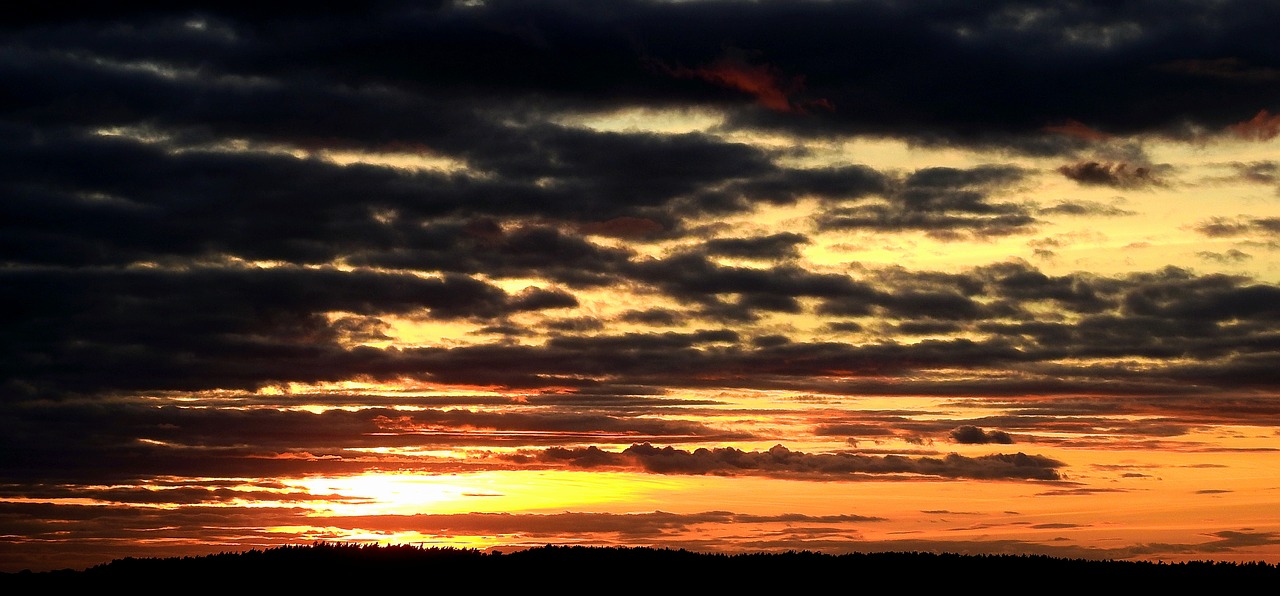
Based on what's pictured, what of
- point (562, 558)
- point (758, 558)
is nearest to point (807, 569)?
point (758, 558)

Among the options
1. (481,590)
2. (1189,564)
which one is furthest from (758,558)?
(1189,564)

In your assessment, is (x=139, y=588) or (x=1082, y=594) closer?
(x=1082, y=594)

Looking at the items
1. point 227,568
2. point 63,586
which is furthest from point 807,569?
point 63,586

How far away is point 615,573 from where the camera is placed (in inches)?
2375

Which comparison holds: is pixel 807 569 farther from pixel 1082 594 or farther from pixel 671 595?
pixel 1082 594

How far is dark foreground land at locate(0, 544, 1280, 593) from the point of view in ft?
190

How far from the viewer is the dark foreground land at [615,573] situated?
57.9 m

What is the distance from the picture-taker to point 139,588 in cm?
6134

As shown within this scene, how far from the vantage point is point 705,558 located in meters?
62.2

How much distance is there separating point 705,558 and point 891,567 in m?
8.27

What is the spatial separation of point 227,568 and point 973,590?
3288cm

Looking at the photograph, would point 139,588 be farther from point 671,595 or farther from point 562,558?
point 671,595

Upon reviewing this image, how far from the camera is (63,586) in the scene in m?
62.2

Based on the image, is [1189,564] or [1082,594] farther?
[1189,564]
